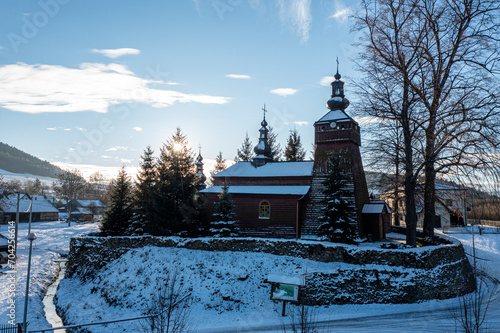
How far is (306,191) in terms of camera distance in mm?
25219

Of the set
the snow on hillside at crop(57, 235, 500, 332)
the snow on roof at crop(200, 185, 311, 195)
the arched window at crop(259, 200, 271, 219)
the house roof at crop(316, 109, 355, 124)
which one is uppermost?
the house roof at crop(316, 109, 355, 124)

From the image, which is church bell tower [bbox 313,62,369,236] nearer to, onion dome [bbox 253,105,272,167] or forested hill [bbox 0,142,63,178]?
onion dome [bbox 253,105,272,167]

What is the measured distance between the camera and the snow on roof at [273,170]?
26914 millimetres

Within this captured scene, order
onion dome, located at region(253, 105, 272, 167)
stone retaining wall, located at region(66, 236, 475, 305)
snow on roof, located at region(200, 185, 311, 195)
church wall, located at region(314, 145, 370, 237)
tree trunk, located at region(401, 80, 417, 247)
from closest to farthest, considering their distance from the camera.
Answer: stone retaining wall, located at region(66, 236, 475, 305)
tree trunk, located at region(401, 80, 417, 247)
church wall, located at region(314, 145, 370, 237)
snow on roof, located at region(200, 185, 311, 195)
onion dome, located at region(253, 105, 272, 167)

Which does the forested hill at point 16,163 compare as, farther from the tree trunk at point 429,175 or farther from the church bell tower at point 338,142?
the tree trunk at point 429,175

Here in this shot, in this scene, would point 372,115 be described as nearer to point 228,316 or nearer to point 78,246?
point 228,316

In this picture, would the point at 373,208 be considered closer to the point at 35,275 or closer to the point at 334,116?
the point at 334,116

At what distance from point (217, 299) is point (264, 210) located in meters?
10.00

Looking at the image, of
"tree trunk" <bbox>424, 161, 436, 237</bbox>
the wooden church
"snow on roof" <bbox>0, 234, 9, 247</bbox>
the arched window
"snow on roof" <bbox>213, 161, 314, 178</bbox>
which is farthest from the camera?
"snow on roof" <bbox>0, 234, 9, 247</bbox>

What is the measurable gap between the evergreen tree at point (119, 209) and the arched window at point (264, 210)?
37.6 ft

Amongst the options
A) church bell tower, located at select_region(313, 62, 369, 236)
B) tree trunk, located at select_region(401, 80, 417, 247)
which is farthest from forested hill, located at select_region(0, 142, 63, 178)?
tree trunk, located at select_region(401, 80, 417, 247)

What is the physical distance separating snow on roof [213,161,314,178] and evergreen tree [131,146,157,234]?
20.3ft

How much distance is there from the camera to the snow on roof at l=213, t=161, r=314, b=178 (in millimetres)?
26914

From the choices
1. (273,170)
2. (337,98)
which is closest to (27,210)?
(273,170)
